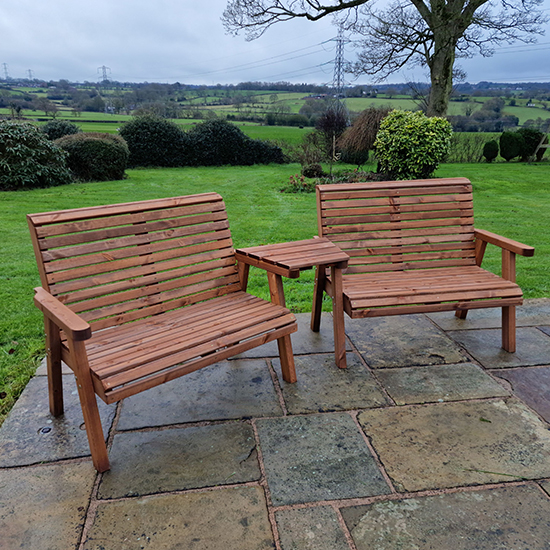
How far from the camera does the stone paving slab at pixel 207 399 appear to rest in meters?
2.59

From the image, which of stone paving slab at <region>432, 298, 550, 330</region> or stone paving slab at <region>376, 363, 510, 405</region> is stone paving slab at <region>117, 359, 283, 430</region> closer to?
stone paving slab at <region>376, 363, 510, 405</region>

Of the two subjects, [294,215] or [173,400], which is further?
[294,215]

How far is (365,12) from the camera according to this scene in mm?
15648

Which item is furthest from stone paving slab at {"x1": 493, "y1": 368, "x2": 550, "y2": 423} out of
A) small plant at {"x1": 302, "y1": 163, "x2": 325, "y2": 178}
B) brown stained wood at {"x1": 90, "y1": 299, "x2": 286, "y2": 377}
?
small plant at {"x1": 302, "y1": 163, "x2": 325, "y2": 178}

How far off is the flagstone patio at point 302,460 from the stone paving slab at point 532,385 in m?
0.01

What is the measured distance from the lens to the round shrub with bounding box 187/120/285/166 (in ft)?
59.3

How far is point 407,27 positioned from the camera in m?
14.9

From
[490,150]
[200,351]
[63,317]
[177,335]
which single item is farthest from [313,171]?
[63,317]

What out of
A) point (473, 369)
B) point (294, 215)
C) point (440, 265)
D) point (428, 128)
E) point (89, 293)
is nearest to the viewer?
point (89, 293)

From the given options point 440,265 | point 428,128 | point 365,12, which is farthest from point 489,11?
point 440,265

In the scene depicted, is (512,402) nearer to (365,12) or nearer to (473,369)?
(473,369)

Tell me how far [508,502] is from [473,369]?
1.19 meters

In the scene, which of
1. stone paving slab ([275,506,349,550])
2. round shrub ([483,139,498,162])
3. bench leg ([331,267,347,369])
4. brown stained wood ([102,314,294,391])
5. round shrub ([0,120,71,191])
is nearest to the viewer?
stone paving slab ([275,506,349,550])

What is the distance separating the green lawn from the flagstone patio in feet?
2.52
